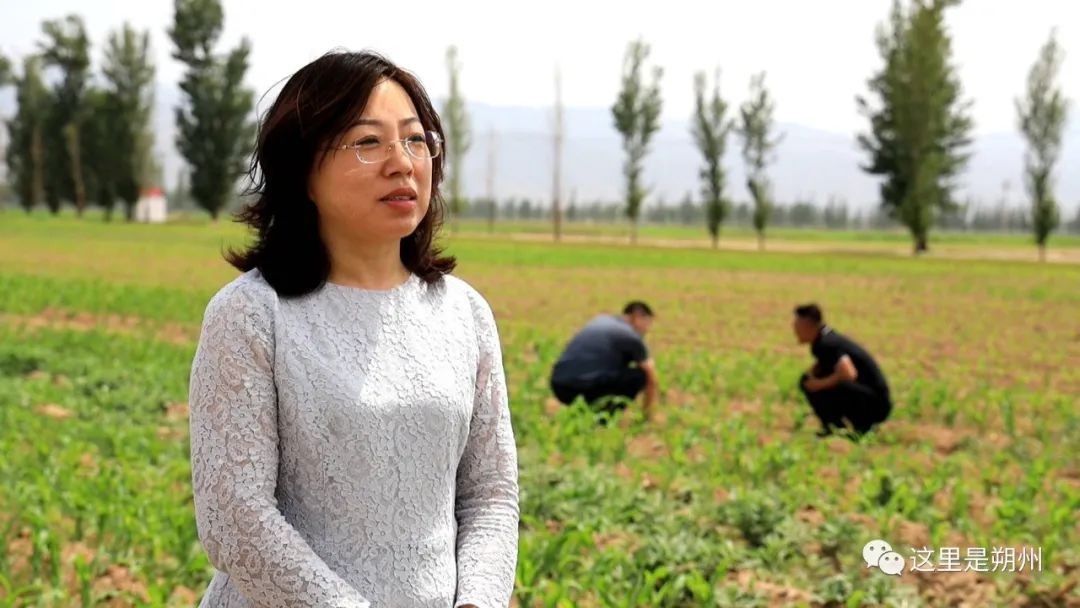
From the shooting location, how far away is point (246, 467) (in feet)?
4.69

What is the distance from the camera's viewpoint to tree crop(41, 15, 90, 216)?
55.7m

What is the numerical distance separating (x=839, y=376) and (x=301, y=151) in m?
6.21

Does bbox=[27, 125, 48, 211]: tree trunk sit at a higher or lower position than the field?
higher

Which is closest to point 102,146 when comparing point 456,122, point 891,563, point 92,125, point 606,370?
point 92,125

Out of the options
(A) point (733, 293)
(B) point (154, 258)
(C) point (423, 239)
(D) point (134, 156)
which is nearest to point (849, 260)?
(A) point (733, 293)

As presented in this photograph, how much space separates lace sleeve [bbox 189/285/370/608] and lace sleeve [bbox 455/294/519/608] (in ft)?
0.81

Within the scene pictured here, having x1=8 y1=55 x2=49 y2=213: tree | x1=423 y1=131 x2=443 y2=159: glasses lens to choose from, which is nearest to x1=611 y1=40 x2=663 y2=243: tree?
x1=8 y1=55 x2=49 y2=213: tree

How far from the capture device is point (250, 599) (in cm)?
148

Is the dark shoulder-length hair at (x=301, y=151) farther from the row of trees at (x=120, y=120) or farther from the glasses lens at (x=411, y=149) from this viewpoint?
the row of trees at (x=120, y=120)

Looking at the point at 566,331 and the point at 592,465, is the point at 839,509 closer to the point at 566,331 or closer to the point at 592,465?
the point at 592,465

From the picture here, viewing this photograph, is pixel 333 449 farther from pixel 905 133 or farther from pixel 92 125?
pixel 92 125

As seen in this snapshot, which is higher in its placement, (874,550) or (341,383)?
(341,383)

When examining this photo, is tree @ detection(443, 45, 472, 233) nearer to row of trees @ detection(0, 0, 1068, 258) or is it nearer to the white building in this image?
row of trees @ detection(0, 0, 1068, 258)

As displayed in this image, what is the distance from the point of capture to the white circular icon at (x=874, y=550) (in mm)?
4516
